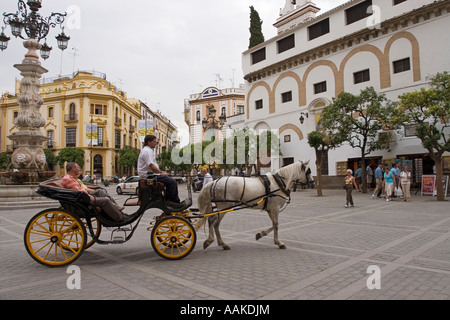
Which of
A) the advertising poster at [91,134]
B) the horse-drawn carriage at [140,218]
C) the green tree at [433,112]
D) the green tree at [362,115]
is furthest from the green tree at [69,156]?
the horse-drawn carriage at [140,218]

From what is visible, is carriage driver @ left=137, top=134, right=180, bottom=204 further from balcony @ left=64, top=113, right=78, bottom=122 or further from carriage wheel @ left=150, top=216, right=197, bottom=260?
balcony @ left=64, top=113, right=78, bottom=122

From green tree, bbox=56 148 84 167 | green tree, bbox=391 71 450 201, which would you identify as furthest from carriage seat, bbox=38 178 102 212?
green tree, bbox=56 148 84 167

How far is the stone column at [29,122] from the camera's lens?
14930 millimetres

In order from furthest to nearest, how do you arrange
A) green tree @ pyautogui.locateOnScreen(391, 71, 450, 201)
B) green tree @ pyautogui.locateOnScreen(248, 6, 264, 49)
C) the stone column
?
green tree @ pyautogui.locateOnScreen(248, 6, 264, 49)
the stone column
green tree @ pyautogui.locateOnScreen(391, 71, 450, 201)

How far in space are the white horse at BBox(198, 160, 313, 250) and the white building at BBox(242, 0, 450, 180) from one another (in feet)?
54.9

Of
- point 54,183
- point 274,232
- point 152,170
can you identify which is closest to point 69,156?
point 54,183

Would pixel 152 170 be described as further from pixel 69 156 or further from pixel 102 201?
pixel 69 156

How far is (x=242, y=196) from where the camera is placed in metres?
6.17

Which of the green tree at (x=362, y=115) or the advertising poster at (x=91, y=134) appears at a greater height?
the advertising poster at (x=91, y=134)

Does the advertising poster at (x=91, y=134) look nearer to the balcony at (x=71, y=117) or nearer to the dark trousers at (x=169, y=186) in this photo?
the balcony at (x=71, y=117)

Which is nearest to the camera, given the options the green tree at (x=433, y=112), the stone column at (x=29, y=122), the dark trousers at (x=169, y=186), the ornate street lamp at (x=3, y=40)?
the dark trousers at (x=169, y=186)

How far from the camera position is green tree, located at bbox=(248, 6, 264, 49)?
33.2 meters

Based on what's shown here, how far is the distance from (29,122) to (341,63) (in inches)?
831

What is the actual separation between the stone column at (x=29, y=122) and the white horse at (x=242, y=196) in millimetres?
12367
